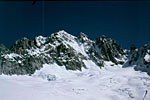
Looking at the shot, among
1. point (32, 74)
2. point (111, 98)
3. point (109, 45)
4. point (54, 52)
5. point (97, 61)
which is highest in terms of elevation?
point (109, 45)

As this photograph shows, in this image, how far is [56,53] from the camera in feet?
316

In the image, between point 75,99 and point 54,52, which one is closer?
point 75,99

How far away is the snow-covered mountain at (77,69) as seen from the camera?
37.4m

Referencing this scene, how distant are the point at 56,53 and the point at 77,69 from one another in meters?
21.8

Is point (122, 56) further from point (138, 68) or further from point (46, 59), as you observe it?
point (46, 59)

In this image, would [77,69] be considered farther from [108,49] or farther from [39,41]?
[39,41]

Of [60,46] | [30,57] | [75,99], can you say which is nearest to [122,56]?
[60,46]

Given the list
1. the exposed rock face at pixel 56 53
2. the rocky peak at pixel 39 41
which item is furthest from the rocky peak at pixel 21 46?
the rocky peak at pixel 39 41

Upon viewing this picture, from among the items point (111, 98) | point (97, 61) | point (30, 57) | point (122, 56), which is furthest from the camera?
point (122, 56)

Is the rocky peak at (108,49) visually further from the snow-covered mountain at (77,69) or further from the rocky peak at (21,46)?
the rocky peak at (21,46)

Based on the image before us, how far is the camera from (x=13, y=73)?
224 feet

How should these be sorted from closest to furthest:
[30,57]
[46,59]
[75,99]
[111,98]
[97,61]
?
[75,99]
[111,98]
[30,57]
[46,59]
[97,61]

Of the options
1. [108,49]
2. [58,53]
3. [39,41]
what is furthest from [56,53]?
[108,49]

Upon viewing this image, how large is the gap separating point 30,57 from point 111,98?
60662 mm
